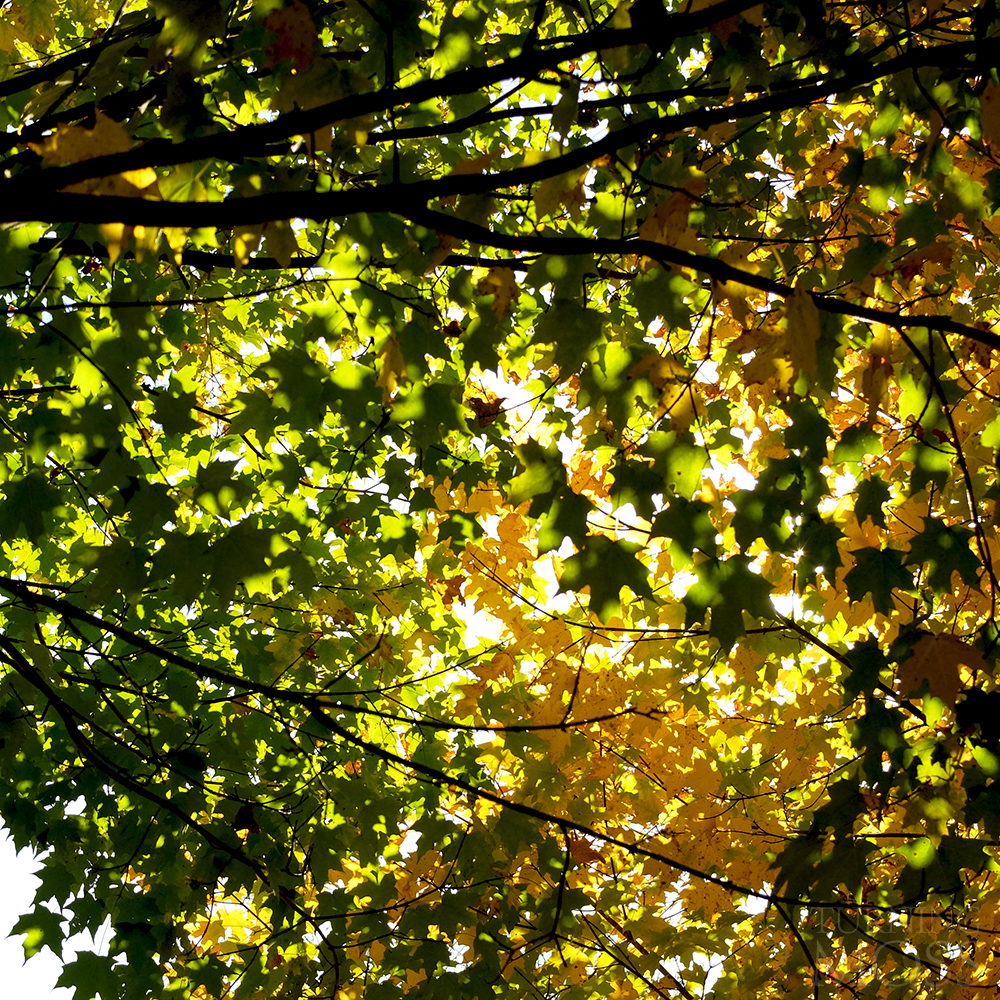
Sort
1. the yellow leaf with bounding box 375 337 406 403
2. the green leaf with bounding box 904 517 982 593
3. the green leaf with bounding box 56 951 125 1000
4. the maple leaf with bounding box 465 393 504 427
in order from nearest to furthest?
the green leaf with bounding box 904 517 982 593 < the yellow leaf with bounding box 375 337 406 403 < the green leaf with bounding box 56 951 125 1000 < the maple leaf with bounding box 465 393 504 427

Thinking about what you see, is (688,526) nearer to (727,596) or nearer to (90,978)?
(727,596)

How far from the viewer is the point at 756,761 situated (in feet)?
15.2

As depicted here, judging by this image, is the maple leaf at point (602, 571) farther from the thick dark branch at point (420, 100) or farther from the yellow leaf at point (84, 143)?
the yellow leaf at point (84, 143)

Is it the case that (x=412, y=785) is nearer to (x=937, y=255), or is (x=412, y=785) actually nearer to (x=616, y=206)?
(x=616, y=206)

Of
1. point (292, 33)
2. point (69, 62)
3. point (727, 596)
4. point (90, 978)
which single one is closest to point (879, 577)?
point (727, 596)

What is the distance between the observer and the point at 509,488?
3201mm

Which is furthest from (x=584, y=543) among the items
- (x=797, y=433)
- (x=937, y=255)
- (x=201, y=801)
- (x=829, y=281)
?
(x=201, y=801)

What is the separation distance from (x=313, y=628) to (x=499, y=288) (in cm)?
262

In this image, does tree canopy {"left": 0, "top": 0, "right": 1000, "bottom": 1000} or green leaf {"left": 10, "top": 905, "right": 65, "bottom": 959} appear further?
green leaf {"left": 10, "top": 905, "right": 65, "bottom": 959}

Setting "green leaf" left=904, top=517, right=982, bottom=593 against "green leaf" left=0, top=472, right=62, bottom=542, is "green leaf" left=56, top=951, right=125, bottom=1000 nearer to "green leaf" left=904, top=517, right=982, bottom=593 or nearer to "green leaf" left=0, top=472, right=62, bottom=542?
"green leaf" left=0, top=472, right=62, bottom=542

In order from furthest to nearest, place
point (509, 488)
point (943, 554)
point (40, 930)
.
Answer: point (40, 930) → point (509, 488) → point (943, 554)

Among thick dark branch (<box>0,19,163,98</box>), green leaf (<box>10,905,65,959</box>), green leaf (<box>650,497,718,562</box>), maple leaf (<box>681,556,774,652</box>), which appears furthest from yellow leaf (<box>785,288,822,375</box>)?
green leaf (<box>10,905,65,959</box>)

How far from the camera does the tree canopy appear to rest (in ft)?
7.16

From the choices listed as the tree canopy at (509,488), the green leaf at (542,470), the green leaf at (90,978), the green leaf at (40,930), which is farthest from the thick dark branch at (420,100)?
the green leaf at (40,930)
